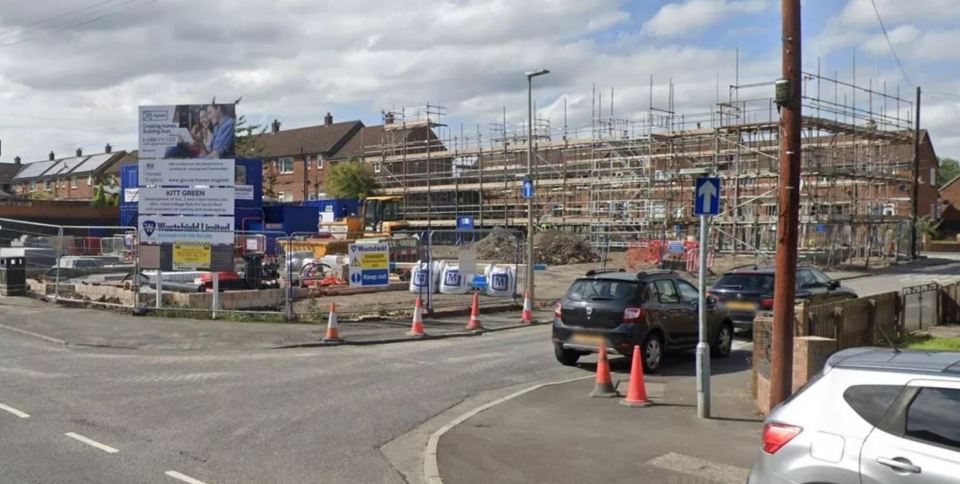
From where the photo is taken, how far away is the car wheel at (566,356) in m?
13.8

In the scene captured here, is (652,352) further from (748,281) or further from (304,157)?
(304,157)

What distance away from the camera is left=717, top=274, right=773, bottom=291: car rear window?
1733cm

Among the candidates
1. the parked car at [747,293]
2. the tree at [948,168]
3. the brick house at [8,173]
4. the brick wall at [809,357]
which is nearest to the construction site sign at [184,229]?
the parked car at [747,293]

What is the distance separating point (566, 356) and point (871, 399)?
9.34 metres

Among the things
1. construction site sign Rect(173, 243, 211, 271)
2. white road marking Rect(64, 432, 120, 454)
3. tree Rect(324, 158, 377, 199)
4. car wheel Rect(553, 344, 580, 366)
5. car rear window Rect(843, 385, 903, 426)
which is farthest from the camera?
tree Rect(324, 158, 377, 199)

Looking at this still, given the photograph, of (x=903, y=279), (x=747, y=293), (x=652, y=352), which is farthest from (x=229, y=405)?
(x=903, y=279)

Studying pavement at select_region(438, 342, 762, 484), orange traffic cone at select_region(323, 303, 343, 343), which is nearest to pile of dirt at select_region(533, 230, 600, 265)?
orange traffic cone at select_region(323, 303, 343, 343)

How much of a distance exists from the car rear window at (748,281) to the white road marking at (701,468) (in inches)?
403

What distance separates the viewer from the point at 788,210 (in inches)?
351

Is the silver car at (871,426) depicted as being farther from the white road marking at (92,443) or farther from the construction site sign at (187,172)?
the construction site sign at (187,172)

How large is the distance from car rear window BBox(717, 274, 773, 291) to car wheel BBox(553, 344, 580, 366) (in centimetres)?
528

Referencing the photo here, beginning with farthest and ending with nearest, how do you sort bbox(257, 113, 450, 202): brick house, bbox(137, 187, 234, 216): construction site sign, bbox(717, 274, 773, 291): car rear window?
1. bbox(257, 113, 450, 202): brick house
2. bbox(137, 187, 234, 216): construction site sign
3. bbox(717, 274, 773, 291): car rear window

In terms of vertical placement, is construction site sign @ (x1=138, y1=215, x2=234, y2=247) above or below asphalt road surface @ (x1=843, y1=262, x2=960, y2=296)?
above

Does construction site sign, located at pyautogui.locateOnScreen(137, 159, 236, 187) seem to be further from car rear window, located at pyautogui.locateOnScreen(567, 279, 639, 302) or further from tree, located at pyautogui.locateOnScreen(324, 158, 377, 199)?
tree, located at pyautogui.locateOnScreen(324, 158, 377, 199)
